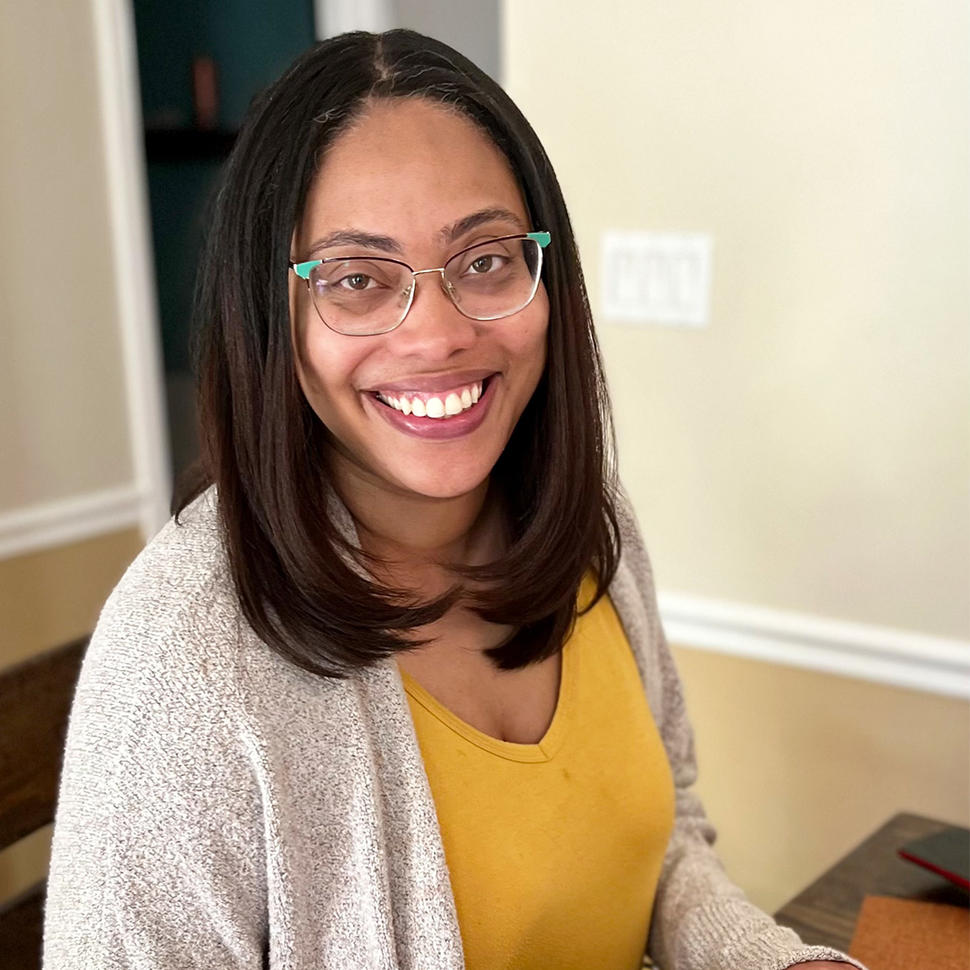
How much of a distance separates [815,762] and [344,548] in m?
1.03

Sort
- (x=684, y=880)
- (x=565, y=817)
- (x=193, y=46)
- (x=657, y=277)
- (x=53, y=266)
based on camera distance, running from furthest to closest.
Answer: (x=193, y=46), (x=53, y=266), (x=657, y=277), (x=684, y=880), (x=565, y=817)

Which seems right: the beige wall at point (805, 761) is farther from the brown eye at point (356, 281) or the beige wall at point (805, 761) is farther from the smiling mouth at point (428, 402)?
the brown eye at point (356, 281)

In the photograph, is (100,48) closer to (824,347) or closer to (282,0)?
(282,0)

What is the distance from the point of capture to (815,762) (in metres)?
1.68

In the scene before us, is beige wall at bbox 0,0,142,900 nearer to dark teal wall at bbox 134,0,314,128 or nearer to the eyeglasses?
dark teal wall at bbox 134,0,314,128

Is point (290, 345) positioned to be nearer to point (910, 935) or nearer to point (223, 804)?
point (223, 804)

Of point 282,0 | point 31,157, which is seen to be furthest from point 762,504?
Answer: point 282,0

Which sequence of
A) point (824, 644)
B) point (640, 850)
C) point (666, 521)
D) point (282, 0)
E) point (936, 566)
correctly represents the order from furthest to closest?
1. point (282, 0)
2. point (666, 521)
3. point (824, 644)
4. point (936, 566)
5. point (640, 850)

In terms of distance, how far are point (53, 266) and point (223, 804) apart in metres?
1.55

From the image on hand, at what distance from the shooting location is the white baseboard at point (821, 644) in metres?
1.53

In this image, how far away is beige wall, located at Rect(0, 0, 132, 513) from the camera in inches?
78.2

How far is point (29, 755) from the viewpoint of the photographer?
1.02 metres

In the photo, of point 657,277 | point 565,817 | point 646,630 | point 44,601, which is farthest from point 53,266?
point 565,817

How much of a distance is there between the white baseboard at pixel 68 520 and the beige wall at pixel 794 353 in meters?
1.08
